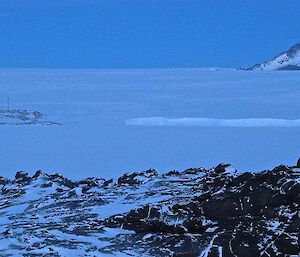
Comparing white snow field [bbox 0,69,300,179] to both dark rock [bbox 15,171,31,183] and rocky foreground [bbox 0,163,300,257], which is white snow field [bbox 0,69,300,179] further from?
rocky foreground [bbox 0,163,300,257]

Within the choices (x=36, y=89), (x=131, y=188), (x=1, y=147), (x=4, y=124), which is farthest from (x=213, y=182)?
(x=36, y=89)

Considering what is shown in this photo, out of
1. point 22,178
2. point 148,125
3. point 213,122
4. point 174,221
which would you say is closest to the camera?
point 174,221

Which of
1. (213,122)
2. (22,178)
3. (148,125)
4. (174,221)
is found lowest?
(174,221)

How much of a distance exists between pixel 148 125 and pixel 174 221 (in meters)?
10.8

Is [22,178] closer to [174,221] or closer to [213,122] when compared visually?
[174,221]

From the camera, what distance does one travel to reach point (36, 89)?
77.4 feet

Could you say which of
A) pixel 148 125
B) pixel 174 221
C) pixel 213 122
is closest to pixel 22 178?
pixel 174 221

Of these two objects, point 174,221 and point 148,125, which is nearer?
point 174,221

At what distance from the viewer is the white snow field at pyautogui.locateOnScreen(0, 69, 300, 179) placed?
35.9 feet

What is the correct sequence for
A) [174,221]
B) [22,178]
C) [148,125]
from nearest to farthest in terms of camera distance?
[174,221] → [22,178] → [148,125]

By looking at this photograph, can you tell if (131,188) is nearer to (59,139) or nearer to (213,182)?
(213,182)

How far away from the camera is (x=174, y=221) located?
18.4ft

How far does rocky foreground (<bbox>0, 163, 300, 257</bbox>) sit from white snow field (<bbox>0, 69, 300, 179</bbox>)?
284 centimetres

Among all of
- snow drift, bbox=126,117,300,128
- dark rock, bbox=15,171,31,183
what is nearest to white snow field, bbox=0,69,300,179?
snow drift, bbox=126,117,300,128
